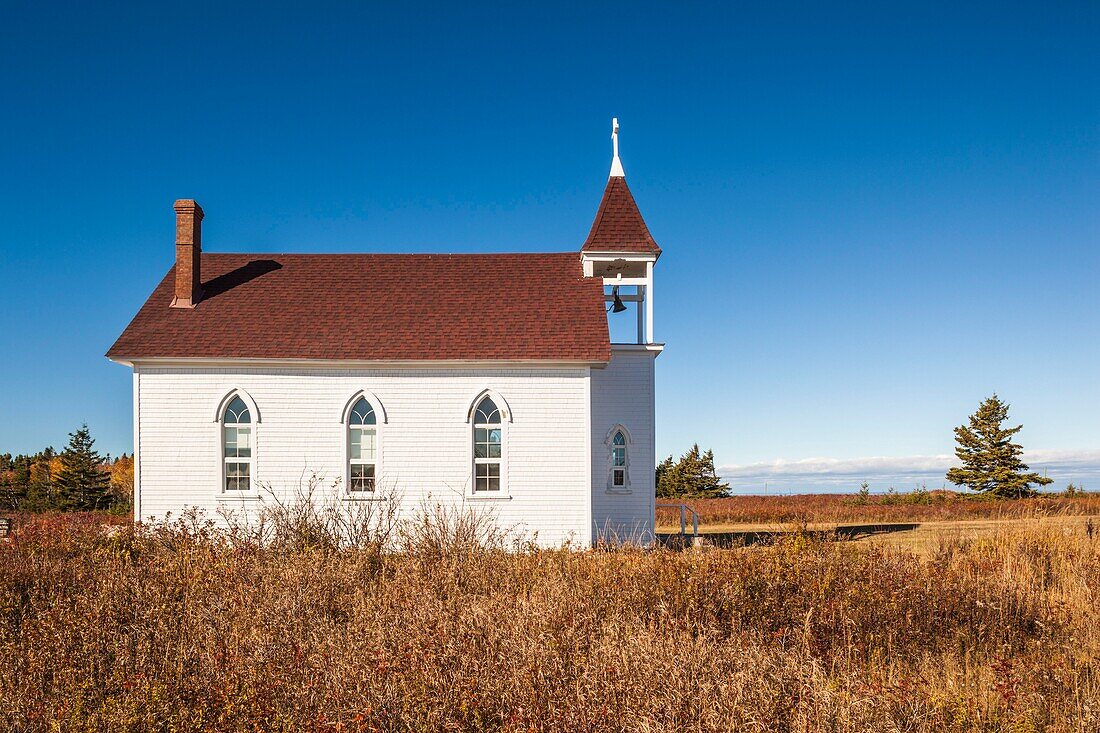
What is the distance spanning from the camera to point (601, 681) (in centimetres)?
615

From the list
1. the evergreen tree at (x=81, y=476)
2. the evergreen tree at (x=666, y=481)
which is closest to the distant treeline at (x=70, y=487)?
the evergreen tree at (x=81, y=476)

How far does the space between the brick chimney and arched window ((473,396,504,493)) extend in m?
8.49

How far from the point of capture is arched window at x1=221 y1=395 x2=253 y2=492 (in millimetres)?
20109

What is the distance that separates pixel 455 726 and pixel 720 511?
29481 mm

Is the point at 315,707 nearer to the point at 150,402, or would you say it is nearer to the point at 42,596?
the point at 42,596

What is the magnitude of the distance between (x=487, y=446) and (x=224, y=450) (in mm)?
6463

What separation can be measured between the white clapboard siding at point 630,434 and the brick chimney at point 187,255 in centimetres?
1104

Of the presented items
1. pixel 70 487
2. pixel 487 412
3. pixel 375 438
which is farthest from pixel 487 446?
pixel 70 487

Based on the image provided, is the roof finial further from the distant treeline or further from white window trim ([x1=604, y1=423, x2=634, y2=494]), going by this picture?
the distant treeline

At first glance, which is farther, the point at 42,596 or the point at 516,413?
the point at 516,413

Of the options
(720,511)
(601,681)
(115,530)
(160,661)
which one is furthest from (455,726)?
(720,511)

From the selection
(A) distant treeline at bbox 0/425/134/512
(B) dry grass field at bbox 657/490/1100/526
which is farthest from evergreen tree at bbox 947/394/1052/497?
(A) distant treeline at bbox 0/425/134/512

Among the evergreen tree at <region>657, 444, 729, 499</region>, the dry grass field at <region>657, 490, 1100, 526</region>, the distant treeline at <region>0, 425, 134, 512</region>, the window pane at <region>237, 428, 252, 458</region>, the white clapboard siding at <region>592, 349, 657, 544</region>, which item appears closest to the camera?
the window pane at <region>237, 428, 252, 458</region>

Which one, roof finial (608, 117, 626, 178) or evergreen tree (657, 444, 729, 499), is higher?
roof finial (608, 117, 626, 178)
